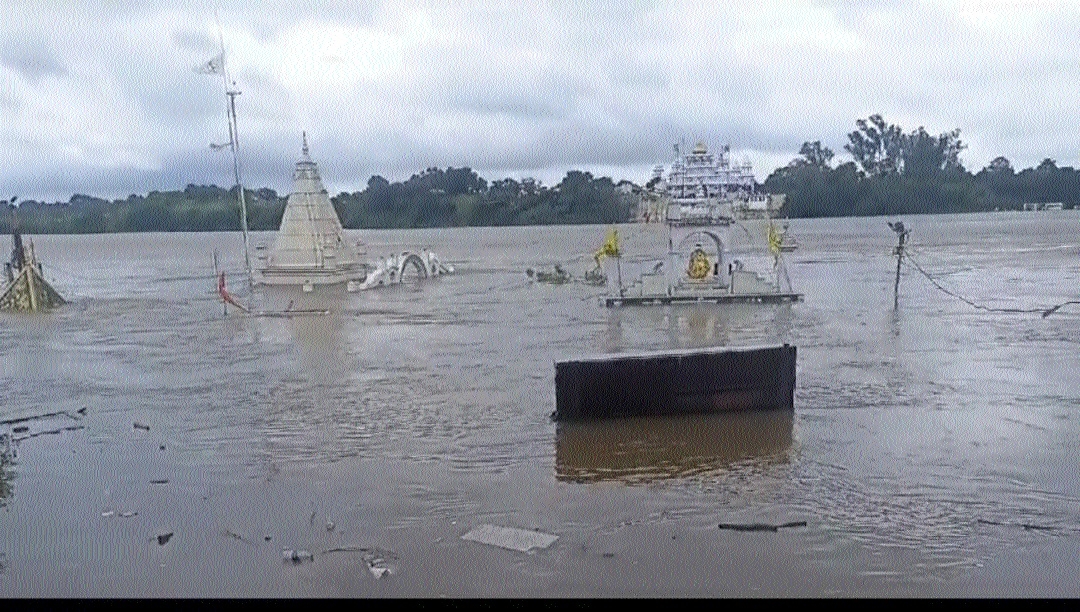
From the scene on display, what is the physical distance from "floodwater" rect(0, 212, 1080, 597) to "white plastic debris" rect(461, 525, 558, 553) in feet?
0.25

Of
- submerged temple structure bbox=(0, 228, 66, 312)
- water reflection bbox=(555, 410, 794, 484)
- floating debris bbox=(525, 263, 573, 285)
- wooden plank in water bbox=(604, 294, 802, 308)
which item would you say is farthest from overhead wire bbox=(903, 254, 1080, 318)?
submerged temple structure bbox=(0, 228, 66, 312)

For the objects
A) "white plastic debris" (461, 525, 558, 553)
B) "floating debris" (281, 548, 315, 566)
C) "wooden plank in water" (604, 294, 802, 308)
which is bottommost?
"wooden plank in water" (604, 294, 802, 308)

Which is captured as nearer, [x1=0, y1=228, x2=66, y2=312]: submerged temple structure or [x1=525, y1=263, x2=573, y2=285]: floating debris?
[x1=0, y1=228, x2=66, y2=312]: submerged temple structure

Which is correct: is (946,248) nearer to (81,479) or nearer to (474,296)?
(474,296)

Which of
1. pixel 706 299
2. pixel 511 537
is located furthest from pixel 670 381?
pixel 706 299

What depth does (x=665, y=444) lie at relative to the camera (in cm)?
681

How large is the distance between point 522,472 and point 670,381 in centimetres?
160

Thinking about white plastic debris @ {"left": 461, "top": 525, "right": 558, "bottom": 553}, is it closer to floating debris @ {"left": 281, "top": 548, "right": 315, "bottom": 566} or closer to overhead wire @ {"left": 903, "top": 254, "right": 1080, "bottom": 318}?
floating debris @ {"left": 281, "top": 548, "right": 315, "bottom": 566}

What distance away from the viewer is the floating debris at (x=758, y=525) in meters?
4.92

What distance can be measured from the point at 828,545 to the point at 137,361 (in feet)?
34.9

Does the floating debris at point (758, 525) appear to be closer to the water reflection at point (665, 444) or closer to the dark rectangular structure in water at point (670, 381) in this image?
the water reflection at point (665, 444)

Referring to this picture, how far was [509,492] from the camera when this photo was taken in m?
5.82

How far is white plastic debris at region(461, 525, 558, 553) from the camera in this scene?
4793 millimetres

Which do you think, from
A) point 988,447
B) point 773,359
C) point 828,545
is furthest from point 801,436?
point 828,545
